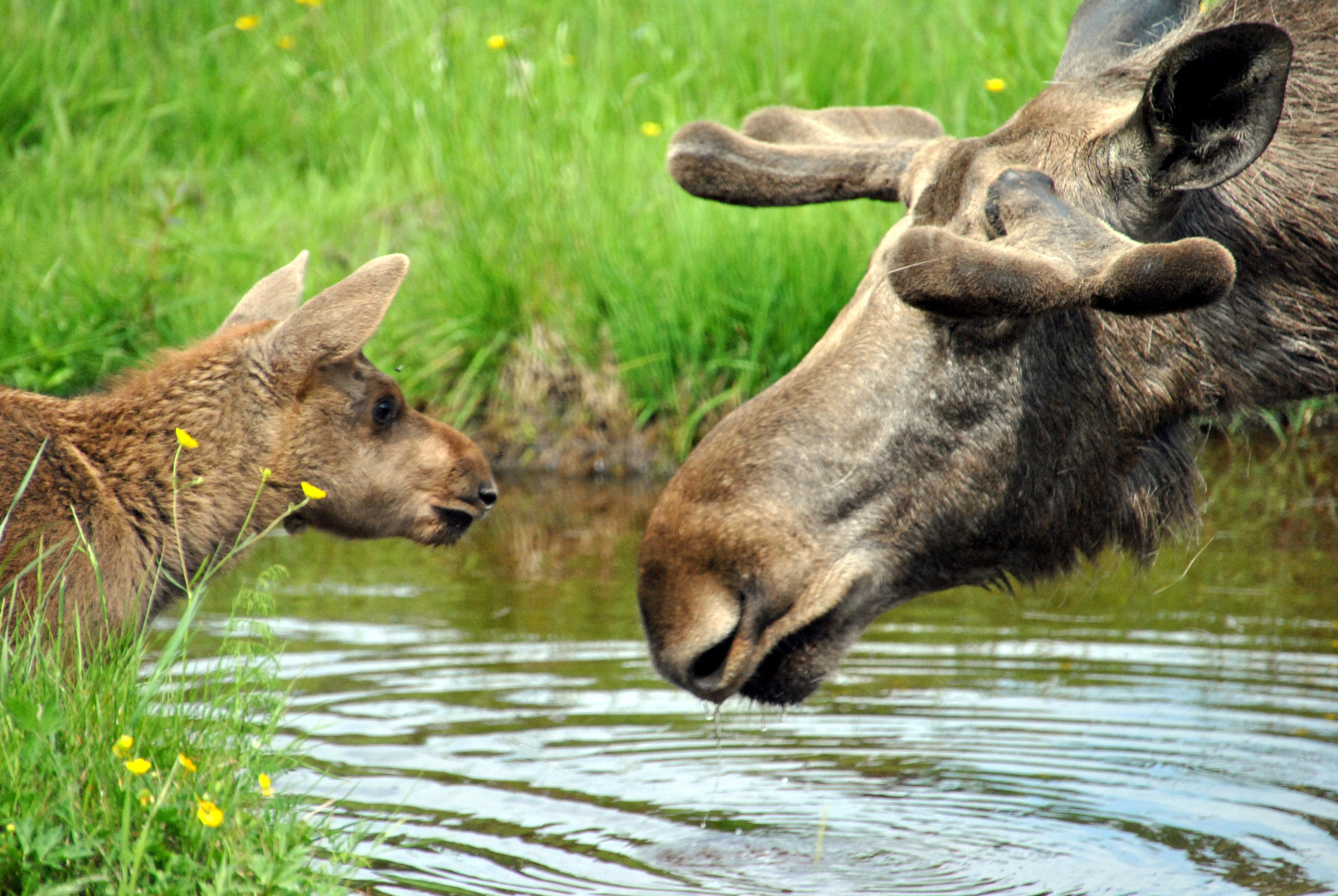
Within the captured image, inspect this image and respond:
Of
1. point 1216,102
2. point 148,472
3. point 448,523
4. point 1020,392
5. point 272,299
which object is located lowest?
point 448,523

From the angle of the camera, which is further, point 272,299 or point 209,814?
point 272,299

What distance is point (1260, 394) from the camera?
148 inches

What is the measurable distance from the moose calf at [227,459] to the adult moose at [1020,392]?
3.68 ft

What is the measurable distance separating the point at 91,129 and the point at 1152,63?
31.2 ft

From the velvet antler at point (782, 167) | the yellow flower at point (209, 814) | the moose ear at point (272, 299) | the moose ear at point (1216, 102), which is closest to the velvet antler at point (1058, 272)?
the moose ear at point (1216, 102)

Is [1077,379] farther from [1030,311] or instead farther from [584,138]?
[584,138]

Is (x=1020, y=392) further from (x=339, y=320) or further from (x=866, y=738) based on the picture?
(x=339, y=320)

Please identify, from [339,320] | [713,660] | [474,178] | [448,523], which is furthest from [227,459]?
[474,178]

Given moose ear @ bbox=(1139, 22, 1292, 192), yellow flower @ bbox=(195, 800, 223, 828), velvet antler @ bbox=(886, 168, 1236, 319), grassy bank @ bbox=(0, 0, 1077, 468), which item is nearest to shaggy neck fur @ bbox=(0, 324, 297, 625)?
yellow flower @ bbox=(195, 800, 223, 828)

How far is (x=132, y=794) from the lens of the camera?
119 inches

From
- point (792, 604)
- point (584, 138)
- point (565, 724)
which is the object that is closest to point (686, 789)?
point (565, 724)

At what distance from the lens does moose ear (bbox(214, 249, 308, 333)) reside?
16.0 ft

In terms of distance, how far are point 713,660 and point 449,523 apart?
4.80 ft

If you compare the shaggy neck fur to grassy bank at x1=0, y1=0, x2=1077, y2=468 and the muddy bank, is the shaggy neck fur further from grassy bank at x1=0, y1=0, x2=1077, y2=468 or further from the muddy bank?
the muddy bank
